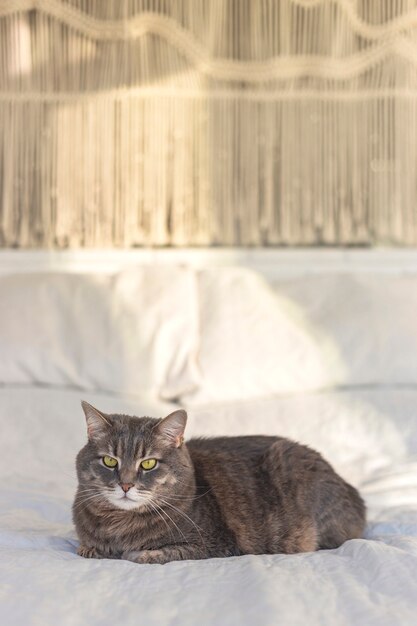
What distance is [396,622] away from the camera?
83 cm

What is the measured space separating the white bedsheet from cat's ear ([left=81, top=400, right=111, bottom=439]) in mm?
182

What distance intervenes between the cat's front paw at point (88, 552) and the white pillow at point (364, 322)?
0.98m

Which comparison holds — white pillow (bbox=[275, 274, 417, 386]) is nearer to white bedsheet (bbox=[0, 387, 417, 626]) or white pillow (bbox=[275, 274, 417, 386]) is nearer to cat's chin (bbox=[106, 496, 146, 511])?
white bedsheet (bbox=[0, 387, 417, 626])

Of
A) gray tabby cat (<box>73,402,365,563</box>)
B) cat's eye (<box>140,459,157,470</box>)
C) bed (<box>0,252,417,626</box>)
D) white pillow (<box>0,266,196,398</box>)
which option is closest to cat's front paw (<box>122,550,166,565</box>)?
gray tabby cat (<box>73,402,365,563</box>)

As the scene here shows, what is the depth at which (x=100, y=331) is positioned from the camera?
6.95ft

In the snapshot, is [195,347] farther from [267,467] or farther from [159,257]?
[267,467]

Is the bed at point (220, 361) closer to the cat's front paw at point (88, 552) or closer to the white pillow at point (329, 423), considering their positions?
the white pillow at point (329, 423)

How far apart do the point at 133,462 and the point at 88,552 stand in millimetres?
153

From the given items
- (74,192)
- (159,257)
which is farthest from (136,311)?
(74,192)

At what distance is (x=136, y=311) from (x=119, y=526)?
3.30 feet

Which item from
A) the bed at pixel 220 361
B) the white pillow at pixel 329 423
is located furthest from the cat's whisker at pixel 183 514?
the white pillow at pixel 329 423

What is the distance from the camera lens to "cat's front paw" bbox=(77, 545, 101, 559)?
1.20 metres

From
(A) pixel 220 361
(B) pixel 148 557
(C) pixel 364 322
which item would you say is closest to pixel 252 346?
(A) pixel 220 361

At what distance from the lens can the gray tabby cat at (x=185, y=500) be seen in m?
1.19
